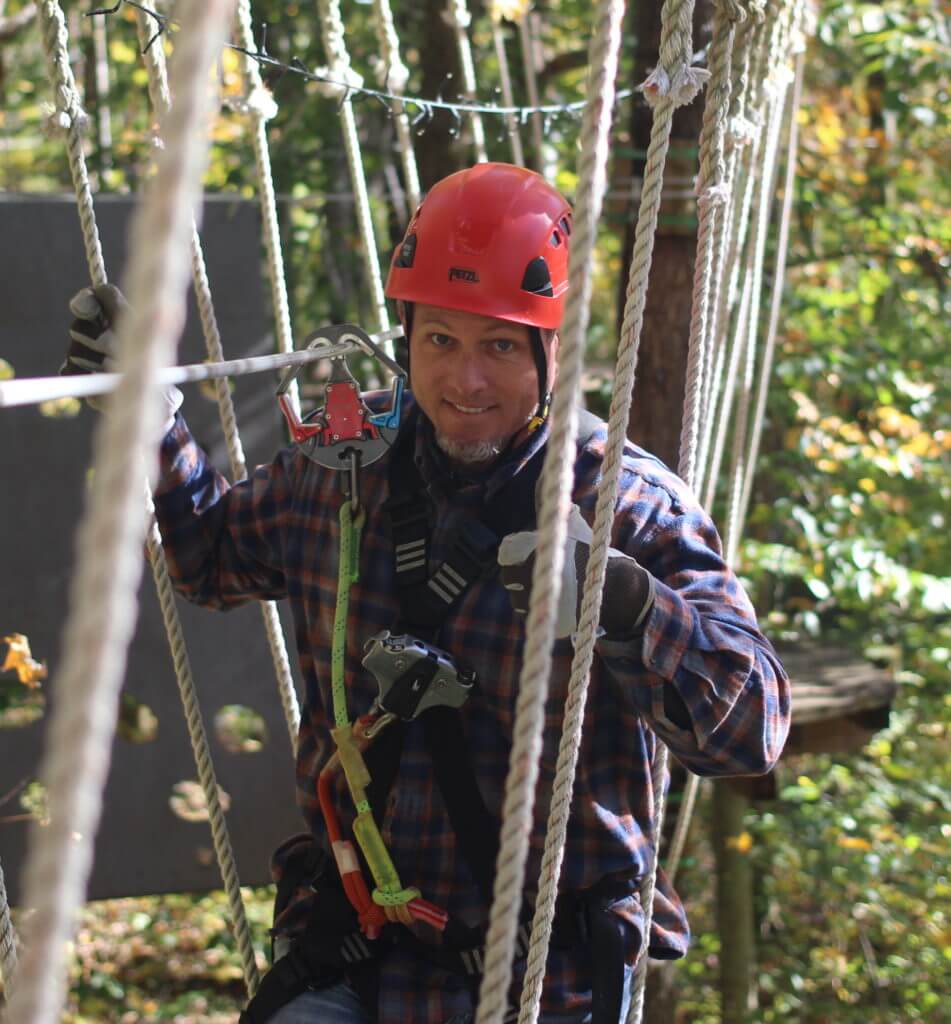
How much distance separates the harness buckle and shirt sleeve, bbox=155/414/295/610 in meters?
0.33

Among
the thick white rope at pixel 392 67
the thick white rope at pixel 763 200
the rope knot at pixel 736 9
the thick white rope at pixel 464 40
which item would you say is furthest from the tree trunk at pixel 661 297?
the rope knot at pixel 736 9

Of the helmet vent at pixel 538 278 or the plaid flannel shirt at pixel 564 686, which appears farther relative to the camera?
the helmet vent at pixel 538 278

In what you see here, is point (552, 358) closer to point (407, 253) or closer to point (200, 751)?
point (407, 253)

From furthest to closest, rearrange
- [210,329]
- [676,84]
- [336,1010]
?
[210,329]
[336,1010]
[676,84]

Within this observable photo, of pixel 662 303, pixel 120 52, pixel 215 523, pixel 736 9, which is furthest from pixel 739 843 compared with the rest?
pixel 120 52

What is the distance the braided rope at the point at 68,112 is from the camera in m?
1.61

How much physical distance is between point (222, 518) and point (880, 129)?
10.9ft

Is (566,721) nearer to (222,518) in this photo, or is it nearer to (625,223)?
(222,518)

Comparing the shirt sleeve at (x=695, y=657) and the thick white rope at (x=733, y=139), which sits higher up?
the thick white rope at (x=733, y=139)

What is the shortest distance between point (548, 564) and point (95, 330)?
953 mm

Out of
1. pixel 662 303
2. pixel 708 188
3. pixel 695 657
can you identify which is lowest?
pixel 695 657

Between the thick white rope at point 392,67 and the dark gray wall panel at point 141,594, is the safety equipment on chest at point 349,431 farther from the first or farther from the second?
the dark gray wall panel at point 141,594

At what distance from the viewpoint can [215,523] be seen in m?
1.81

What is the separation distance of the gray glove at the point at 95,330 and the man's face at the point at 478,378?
392mm
